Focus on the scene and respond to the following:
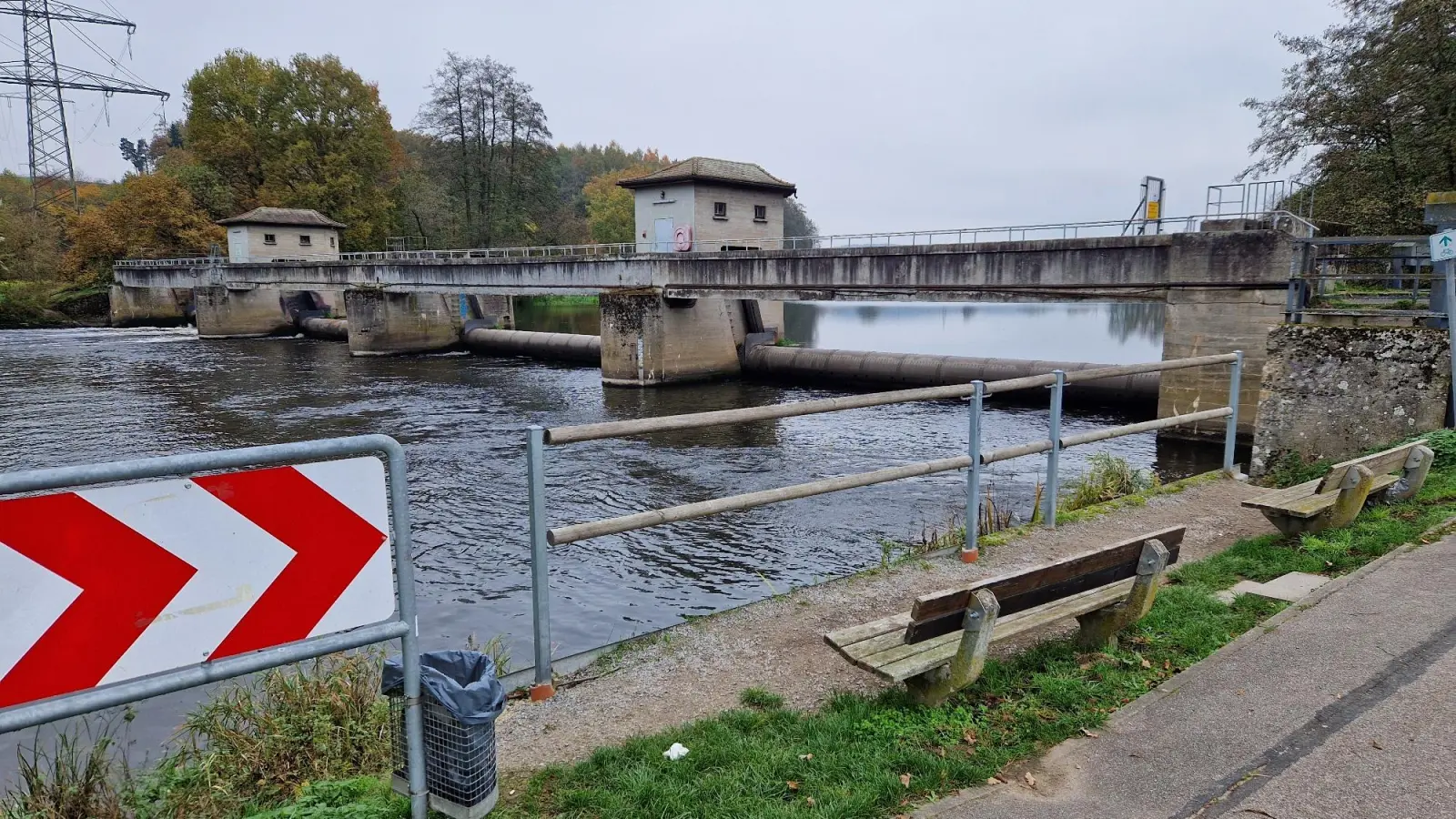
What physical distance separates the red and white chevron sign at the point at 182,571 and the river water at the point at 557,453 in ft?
16.4

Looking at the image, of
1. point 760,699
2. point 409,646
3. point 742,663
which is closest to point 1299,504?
point 742,663

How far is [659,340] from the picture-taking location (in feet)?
92.8

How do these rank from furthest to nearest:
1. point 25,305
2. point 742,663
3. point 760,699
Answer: point 25,305, point 742,663, point 760,699

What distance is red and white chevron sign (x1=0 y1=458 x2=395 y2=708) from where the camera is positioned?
85.2 inches

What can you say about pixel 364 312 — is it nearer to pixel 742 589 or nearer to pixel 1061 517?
pixel 742 589

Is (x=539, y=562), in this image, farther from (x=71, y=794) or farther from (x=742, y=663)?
(x=71, y=794)

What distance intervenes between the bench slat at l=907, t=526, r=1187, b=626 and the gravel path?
2.56 ft

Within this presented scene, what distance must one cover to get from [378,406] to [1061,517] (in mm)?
20813

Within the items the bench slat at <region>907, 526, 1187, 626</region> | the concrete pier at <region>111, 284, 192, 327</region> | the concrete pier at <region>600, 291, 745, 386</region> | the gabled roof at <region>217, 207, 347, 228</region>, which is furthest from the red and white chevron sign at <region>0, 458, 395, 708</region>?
the concrete pier at <region>111, 284, 192, 327</region>

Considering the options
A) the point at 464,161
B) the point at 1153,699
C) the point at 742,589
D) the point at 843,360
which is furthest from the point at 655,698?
the point at 464,161

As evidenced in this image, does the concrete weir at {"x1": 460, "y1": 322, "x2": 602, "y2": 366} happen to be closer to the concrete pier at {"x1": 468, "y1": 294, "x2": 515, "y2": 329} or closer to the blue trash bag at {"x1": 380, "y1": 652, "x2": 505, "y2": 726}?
the concrete pier at {"x1": 468, "y1": 294, "x2": 515, "y2": 329}

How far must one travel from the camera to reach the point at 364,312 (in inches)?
1554

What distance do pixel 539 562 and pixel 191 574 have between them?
1.66m

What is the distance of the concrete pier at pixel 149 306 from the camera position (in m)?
57.1
